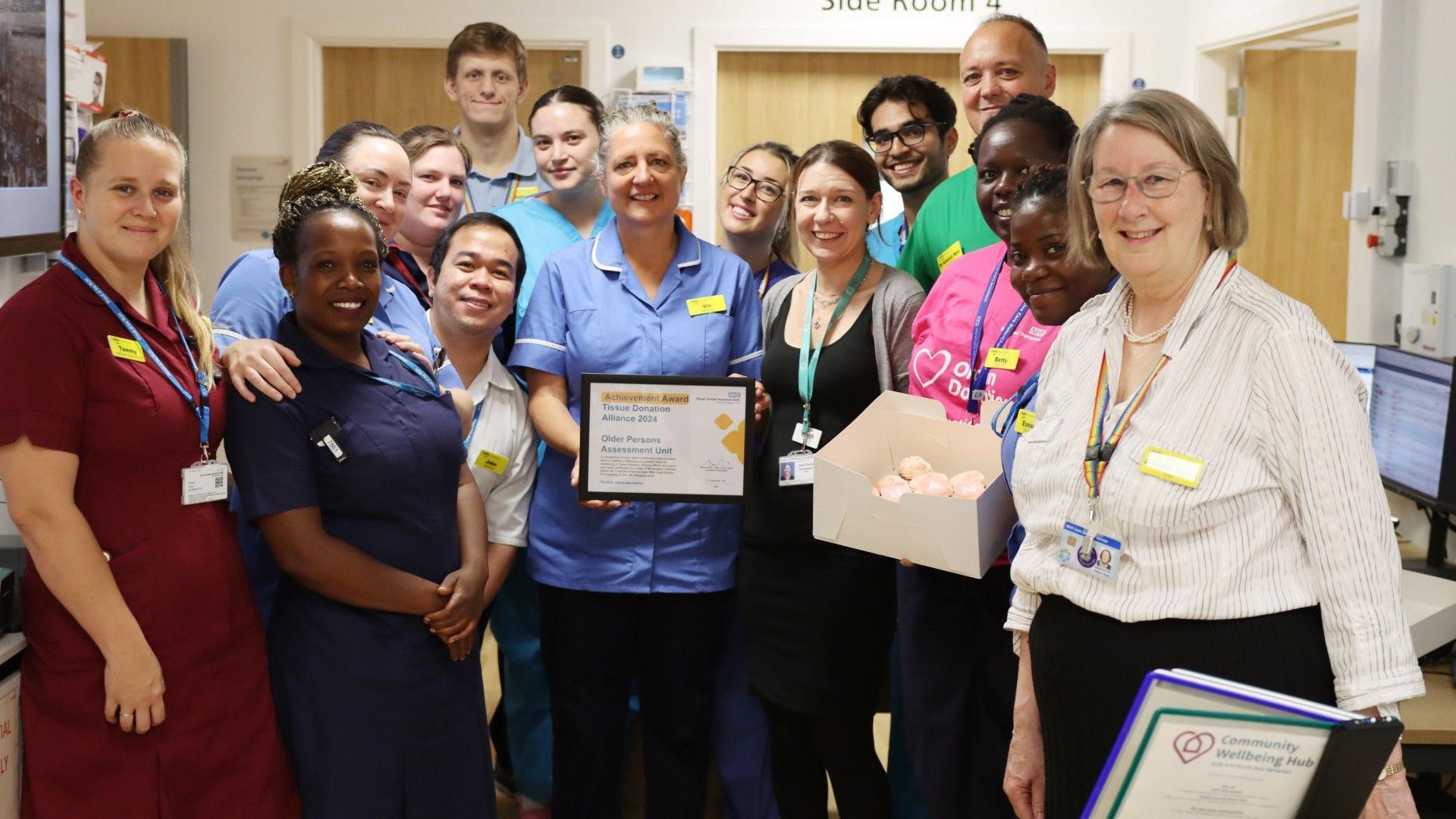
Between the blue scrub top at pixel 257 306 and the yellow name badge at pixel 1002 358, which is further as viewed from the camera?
the blue scrub top at pixel 257 306

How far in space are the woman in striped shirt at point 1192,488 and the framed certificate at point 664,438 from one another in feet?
2.65

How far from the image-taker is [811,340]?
2467 millimetres

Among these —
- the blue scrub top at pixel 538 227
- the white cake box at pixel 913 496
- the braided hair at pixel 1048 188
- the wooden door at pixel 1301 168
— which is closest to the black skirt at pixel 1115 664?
the white cake box at pixel 913 496

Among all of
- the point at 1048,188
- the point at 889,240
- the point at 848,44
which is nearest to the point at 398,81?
the point at 848,44

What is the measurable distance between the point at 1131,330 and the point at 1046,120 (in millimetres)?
811

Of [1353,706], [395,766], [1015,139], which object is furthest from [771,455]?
[1353,706]

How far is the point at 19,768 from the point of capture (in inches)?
72.7

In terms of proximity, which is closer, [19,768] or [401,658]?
[19,768]

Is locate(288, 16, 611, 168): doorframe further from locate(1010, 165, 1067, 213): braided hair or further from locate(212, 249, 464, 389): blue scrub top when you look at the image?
locate(1010, 165, 1067, 213): braided hair

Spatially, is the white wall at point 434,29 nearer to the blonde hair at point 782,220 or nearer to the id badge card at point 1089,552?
the blonde hair at point 782,220

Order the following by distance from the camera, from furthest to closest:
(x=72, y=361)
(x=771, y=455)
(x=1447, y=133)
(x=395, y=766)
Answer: (x=1447, y=133) → (x=771, y=455) → (x=395, y=766) → (x=72, y=361)

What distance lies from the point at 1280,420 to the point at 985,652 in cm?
90

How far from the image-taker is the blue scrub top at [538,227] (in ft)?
9.90

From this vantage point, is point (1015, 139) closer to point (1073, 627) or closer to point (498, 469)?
point (1073, 627)
